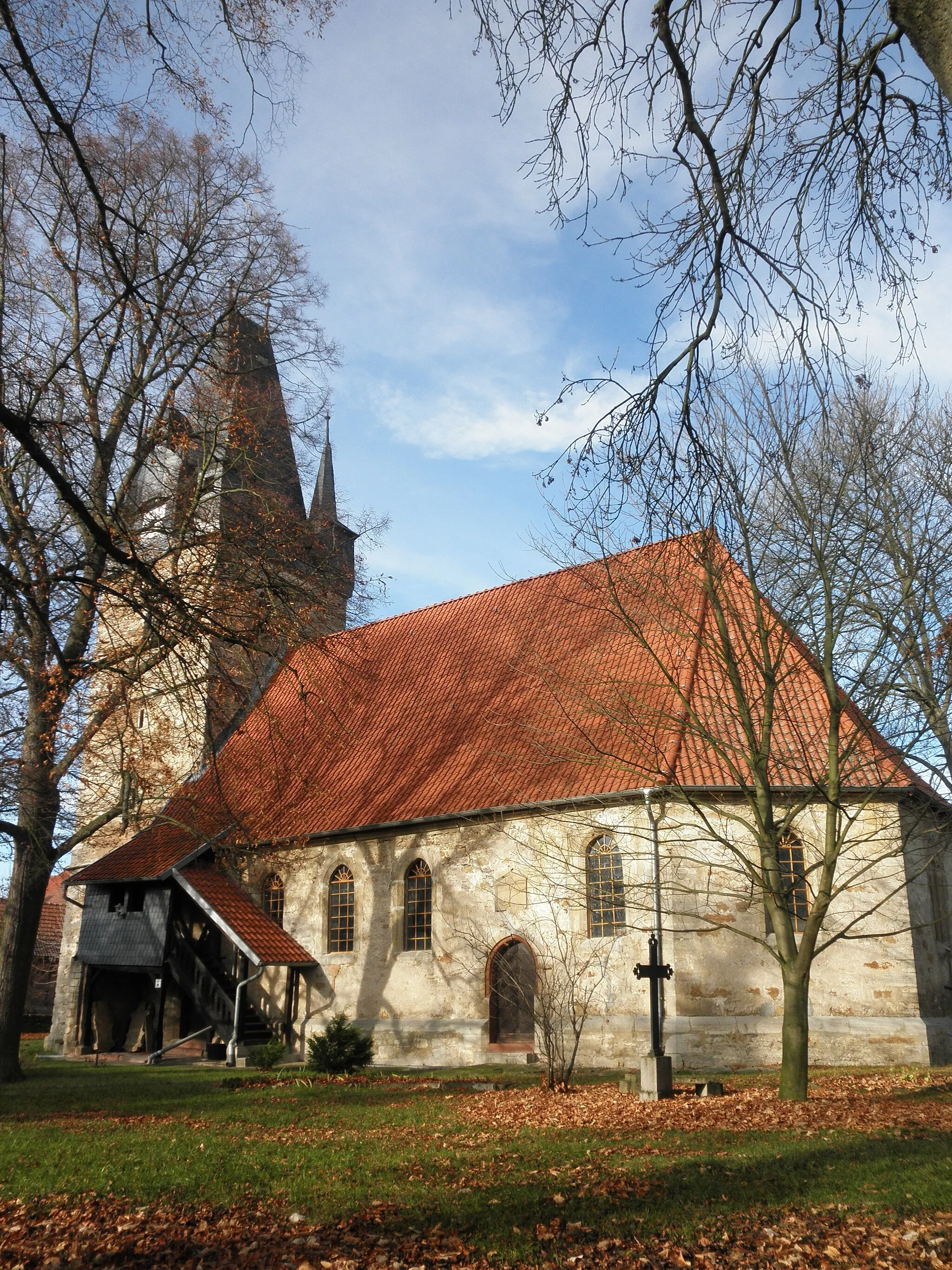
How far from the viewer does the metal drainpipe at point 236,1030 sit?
16.9 m

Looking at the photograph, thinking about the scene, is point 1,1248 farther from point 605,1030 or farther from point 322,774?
point 322,774

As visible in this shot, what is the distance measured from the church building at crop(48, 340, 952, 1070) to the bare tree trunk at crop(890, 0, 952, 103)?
6.09 metres

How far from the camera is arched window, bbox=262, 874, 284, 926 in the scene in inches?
786

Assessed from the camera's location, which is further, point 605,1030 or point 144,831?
point 144,831

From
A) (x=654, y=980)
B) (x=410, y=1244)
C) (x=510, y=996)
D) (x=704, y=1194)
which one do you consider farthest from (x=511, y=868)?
(x=410, y=1244)

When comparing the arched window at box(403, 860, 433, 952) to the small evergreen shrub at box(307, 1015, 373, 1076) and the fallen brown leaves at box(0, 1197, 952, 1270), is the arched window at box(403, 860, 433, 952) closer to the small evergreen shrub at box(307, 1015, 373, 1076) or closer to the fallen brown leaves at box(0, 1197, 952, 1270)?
the small evergreen shrub at box(307, 1015, 373, 1076)

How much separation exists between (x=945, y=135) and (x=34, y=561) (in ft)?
18.8

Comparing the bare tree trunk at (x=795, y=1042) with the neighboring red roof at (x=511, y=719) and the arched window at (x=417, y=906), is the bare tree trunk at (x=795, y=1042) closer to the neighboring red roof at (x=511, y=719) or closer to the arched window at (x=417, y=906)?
the neighboring red roof at (x=511, y=719)

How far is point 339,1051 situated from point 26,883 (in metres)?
5.09

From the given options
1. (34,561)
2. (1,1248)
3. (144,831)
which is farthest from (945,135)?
(144,831)

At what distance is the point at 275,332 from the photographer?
14219 mm

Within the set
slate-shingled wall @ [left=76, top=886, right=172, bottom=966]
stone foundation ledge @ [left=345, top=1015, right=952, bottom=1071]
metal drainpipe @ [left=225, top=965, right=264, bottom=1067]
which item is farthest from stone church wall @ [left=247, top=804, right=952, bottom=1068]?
slate-shingled wall @ [left=76, top=886, right=172, bottom=966]

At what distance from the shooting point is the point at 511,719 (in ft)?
59.4

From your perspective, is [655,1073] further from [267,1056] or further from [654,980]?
[267,1056]
